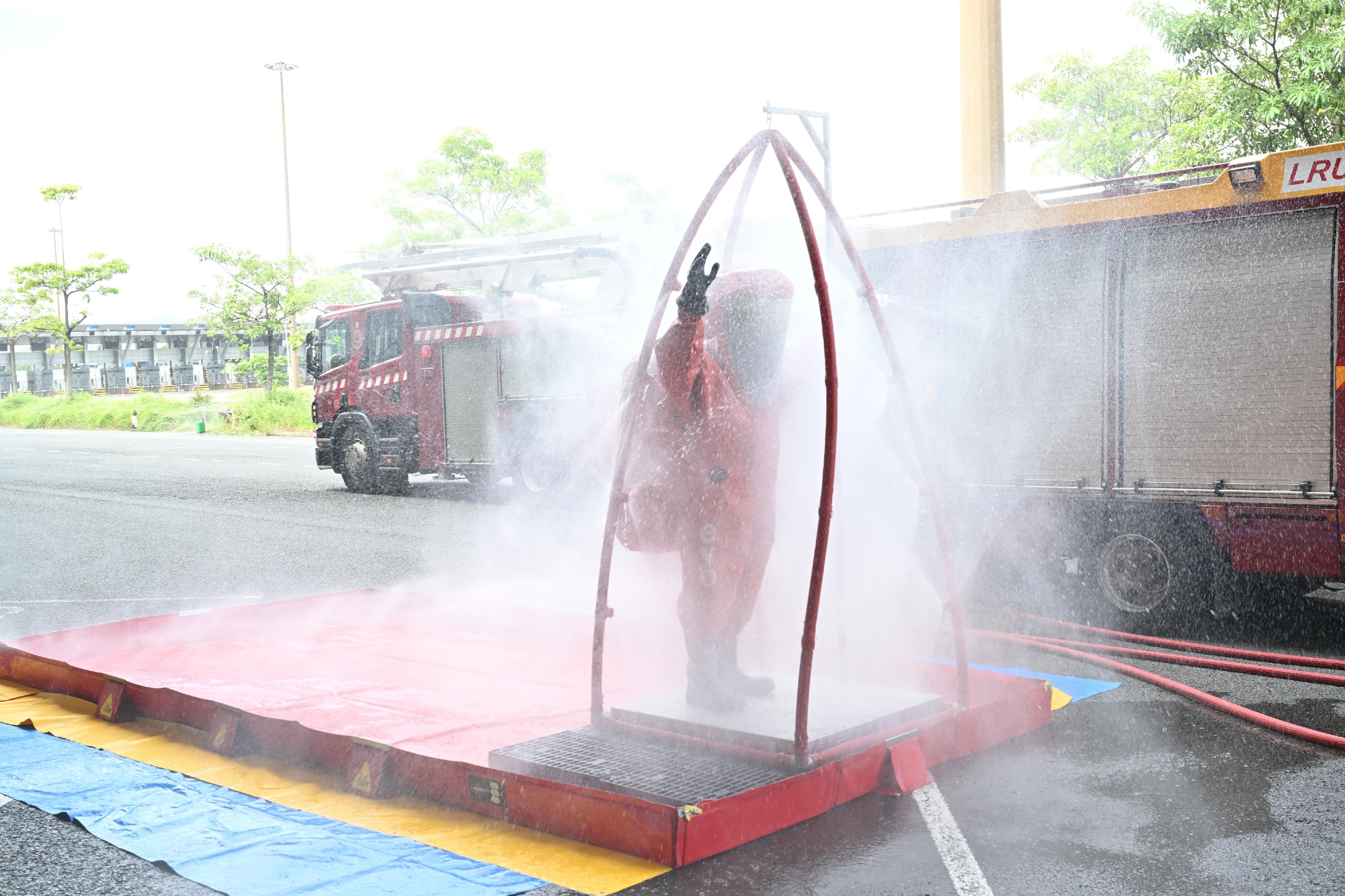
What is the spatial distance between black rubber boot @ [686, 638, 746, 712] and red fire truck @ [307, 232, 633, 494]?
912cm

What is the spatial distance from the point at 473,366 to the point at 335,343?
256 centimetres

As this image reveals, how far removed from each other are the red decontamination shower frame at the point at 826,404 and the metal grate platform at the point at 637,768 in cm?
20

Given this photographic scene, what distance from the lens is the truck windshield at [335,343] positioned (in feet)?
53.8

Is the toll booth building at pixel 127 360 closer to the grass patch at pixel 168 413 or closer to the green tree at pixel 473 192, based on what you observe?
the grass patch at pixel 168 413

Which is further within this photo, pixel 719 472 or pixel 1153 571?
pixel 1153 571

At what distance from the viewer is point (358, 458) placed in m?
16.5

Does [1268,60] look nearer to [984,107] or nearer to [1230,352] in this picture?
[984,107]

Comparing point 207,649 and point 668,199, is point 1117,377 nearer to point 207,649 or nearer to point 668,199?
point 207,649

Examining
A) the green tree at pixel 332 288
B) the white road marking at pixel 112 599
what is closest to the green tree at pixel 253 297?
the green tree at pixel 332 288

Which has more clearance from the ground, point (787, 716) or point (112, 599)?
point (787, 716)

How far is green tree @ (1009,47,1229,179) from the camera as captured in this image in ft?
67.2

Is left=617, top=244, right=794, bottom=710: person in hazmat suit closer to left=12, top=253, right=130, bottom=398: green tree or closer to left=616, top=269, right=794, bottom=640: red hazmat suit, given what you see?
left=616, top=269, right=794, bottom=640: red hazmat suit

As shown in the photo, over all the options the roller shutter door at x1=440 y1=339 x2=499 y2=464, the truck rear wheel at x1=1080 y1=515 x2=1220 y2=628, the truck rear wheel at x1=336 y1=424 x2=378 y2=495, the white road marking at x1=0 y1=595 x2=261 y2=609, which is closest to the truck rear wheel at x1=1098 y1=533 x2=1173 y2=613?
the truck rear wheel at x1=1080 y1=515 x2=1220 y2=628

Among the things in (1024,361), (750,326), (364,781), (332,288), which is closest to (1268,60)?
(1024,361)
